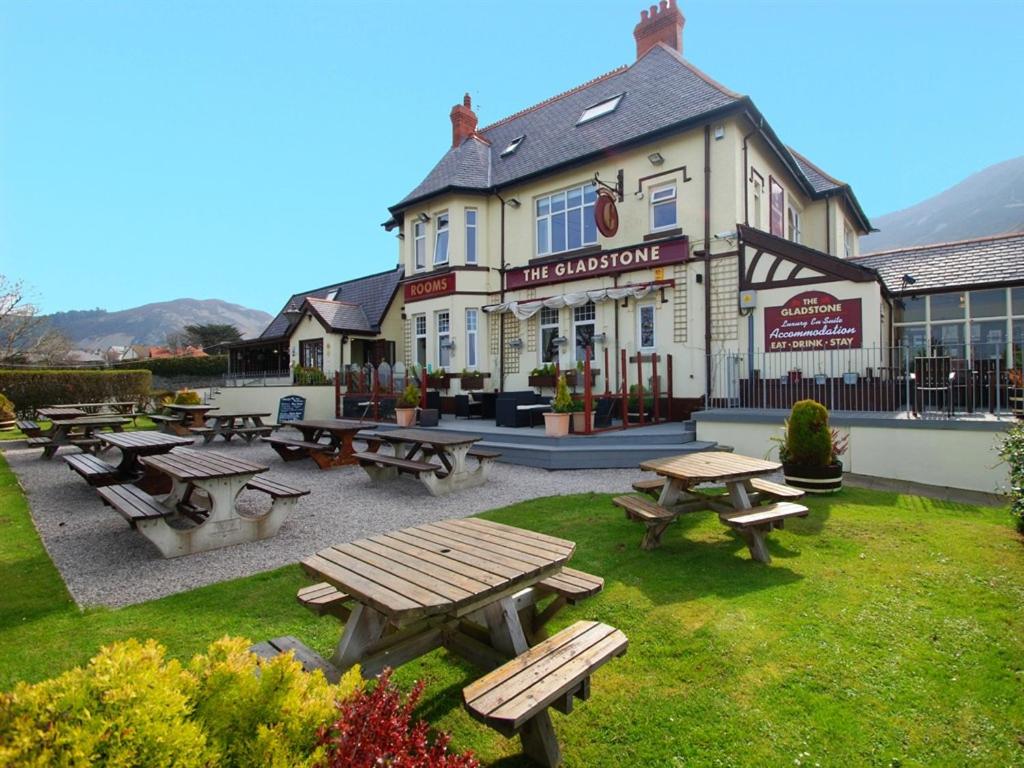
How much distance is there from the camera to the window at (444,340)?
17.5 m

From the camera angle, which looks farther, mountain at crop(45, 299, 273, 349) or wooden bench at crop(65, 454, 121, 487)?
mountain at crop(45, 299, 273, 349)

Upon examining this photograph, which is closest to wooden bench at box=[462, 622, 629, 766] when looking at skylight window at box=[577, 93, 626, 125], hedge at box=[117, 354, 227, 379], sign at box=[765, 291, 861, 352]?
sign at box=[765, 291, 861, 352]

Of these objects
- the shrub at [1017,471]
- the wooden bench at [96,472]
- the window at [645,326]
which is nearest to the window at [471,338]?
the window at [645,326]

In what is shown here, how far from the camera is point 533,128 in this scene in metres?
18.5

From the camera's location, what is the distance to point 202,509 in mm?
6285

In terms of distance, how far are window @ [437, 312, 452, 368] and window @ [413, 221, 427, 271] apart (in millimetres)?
2082

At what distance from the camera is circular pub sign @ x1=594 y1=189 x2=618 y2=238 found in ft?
46.3

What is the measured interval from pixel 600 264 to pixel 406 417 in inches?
261

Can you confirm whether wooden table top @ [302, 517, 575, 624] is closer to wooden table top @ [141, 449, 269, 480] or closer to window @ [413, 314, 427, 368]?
wooden table top @ [141, 449, 269, 480]

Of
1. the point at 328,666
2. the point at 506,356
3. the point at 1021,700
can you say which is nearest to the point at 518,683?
the point at 328,666

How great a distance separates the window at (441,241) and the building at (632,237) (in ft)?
0.16

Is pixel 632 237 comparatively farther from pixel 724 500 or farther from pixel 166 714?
pixel 166 714

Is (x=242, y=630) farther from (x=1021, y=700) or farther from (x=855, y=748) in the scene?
(x=1021, y=700)

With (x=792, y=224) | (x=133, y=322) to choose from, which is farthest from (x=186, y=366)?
(x=133, y=322)
